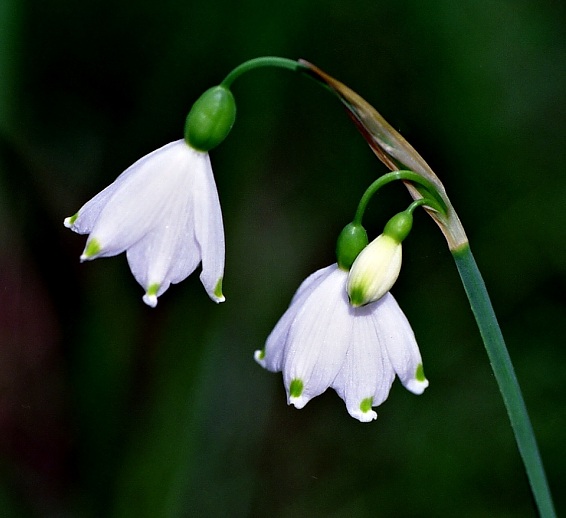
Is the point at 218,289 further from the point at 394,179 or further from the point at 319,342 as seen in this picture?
the point at 394,179

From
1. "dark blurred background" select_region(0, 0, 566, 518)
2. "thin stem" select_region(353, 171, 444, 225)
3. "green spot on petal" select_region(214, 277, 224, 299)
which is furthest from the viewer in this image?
"dark blurred background" select_region(0, 0, 566, 518)

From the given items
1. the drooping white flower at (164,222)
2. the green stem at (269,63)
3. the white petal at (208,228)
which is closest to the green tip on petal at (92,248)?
the drooping white flower at (164,222)

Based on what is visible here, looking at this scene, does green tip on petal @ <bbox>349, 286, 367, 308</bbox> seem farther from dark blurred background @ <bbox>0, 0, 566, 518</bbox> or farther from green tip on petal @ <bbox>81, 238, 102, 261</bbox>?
dark blurred background @ <bbox>0, 0, 566, 518</bbox>

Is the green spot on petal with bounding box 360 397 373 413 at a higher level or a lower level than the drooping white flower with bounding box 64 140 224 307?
lower

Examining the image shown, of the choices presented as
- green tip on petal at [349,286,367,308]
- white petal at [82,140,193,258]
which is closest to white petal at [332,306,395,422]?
green tip on petal at [349,286,367,308]

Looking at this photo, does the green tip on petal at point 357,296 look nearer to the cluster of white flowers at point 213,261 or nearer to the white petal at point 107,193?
the cluster of white flowers at point 213,261

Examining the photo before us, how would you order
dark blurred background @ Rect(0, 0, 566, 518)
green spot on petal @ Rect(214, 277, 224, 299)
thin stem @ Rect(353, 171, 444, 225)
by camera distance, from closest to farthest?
1. thin stem @ Rect(353, 171, 444, 225)
2. green spot on petal @ Rect(214, 277, 224, 299)
3. dark blurred background @ Rect(0, 0, 566, 518)

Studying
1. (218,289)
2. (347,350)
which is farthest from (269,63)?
(347,350)
